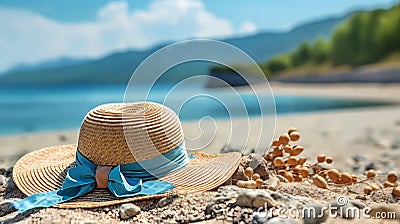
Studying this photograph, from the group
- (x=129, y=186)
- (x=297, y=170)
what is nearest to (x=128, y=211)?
(x=129, y=186)

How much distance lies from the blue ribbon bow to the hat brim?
6 centimetres

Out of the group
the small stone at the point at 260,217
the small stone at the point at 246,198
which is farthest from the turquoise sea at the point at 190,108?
the small stone at the point at 260,217

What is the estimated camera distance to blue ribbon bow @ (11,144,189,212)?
2879mm

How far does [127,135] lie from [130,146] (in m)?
0.08

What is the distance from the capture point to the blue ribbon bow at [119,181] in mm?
2879

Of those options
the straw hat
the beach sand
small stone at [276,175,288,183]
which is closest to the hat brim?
the straw hat

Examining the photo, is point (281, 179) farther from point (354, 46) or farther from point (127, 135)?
point (354, 46)

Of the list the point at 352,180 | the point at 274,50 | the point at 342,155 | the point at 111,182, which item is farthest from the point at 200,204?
the point at 274,50

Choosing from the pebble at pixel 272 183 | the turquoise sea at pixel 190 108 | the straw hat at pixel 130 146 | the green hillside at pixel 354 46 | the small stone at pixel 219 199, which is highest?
the green hillside at pixel 354 46

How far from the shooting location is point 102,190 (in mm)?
3043

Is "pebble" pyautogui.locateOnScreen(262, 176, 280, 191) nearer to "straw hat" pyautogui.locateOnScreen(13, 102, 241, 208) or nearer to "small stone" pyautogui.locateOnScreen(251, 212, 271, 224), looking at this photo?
"straw hat" pyautogui.locateOnScreen(13, 102, 241, 208)

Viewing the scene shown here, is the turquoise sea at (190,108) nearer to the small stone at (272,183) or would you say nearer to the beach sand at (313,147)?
the beach sand at (313,147)

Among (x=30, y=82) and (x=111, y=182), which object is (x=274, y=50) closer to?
(x=30, y=82)

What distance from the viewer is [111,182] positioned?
9.65 feet
